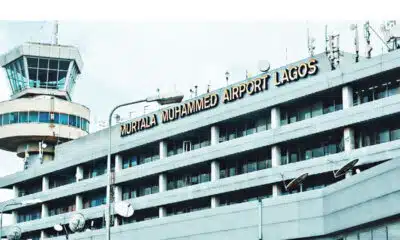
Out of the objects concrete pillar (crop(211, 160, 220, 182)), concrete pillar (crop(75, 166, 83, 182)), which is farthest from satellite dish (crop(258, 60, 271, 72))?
concrete pillar (crop(75, 166, 83, 182))

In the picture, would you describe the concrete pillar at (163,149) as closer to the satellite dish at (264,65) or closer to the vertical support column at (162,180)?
the vertical support column at (162,180)

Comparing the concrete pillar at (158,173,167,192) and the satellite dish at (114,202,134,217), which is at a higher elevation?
the concrete pillar at (158,173,167,192)

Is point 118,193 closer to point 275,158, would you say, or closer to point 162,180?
point 162,180

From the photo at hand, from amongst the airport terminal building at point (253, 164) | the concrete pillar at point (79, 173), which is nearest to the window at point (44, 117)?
the airport terminal building at point (253, 164)

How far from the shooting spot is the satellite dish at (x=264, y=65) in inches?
2613

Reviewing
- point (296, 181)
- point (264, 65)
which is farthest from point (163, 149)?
point (296, 181)

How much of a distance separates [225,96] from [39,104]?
36.6 m

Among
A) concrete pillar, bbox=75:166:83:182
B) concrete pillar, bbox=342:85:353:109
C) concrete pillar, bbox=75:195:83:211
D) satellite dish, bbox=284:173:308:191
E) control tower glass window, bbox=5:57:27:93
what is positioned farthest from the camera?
control tower glass window, bbox=5:57:27:93

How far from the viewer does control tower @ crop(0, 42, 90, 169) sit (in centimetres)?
9881

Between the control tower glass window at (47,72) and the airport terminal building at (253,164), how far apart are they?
1105 cm

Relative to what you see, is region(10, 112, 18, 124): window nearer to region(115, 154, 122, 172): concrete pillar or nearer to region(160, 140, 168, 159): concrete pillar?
region(115, 154, 122, 172): concrete pillar

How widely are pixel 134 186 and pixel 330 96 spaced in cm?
2747

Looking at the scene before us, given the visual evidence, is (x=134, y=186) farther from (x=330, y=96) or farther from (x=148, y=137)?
(x=330, y=96)

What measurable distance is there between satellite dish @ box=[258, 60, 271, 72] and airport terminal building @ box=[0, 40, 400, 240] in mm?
939
